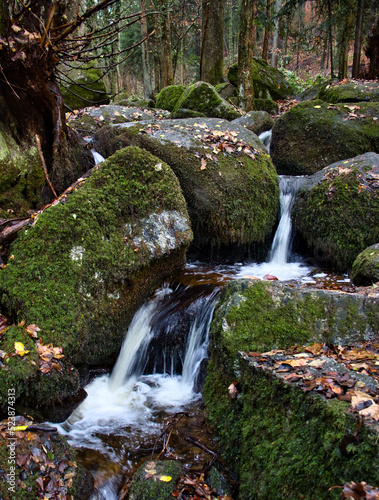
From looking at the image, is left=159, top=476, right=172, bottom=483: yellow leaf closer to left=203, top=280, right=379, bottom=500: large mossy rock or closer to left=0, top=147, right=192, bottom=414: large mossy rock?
left=203, top=280, right=379, bottom=500: large mossy rock

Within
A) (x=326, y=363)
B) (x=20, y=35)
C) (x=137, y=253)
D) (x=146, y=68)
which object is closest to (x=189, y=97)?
(x=20, y=35)

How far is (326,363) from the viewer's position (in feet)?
8.37

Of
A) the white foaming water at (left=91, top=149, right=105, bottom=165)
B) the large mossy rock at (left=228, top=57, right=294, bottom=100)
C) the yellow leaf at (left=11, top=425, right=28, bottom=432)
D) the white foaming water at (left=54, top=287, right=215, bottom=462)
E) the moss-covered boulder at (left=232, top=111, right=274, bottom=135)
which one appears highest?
the large mossy rock at (left=228, top=57, right=294, bottom=100)

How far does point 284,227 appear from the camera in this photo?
7.18 m

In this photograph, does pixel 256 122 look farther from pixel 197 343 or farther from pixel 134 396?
pixel 134 396

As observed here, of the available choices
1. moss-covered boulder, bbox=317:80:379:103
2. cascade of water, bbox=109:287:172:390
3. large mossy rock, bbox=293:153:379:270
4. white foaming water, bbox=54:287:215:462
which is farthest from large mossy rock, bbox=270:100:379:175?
cascade of water, bbox=109:287:172:390

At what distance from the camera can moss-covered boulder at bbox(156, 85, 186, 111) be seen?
1284 cm

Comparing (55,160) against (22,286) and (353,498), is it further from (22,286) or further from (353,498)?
(353,498)

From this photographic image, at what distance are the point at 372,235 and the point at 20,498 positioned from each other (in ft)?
20.1

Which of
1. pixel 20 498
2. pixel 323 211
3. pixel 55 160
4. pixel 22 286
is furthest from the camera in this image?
pixel 323 211

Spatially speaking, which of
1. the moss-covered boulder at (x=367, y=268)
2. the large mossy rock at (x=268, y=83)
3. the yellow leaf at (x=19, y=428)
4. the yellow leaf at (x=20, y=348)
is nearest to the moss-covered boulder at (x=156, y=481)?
the yellow leaf at (x=19, y=428)

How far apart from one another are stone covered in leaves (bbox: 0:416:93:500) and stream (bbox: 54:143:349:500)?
0.26 meters

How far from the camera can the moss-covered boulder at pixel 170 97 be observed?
1284 centimetres

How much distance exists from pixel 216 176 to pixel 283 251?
6.86 feet
